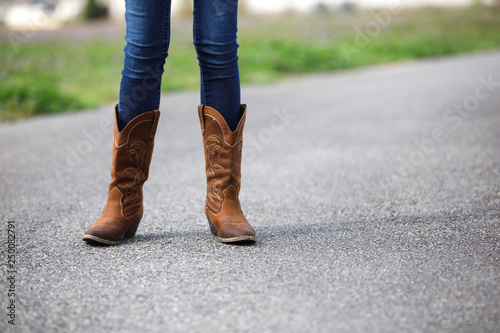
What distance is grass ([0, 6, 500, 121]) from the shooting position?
6.14 meters

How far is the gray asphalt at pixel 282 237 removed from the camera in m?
1.36

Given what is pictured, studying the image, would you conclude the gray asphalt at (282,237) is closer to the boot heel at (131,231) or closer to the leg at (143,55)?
the boot heel at (131,231)

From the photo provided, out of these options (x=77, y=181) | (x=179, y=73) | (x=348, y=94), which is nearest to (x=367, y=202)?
(x=77, y=181)

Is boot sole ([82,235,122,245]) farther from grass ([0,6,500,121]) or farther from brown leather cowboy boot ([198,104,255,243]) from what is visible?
A: grass ([0,6,500,121])

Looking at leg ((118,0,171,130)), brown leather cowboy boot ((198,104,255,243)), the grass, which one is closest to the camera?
leg ((118,0,171,130))

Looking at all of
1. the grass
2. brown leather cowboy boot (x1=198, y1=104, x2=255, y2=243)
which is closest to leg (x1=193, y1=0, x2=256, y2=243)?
brown leather cowboy boot (x1=198, y1=104, x2=255, y2=243)

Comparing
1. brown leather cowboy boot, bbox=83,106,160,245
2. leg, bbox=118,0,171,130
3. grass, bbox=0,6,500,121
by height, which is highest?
leg, bbox=118,0,171,130

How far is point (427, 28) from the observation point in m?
18.6

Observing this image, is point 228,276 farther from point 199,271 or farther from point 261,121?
point 261,121

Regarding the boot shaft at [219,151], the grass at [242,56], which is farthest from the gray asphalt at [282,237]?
the grass at [242,56]

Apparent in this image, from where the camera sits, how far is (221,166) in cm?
198

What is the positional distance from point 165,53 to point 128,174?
463mm

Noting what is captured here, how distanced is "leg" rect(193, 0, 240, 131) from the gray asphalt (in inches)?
20.0

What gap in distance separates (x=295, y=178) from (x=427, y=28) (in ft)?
56.9
